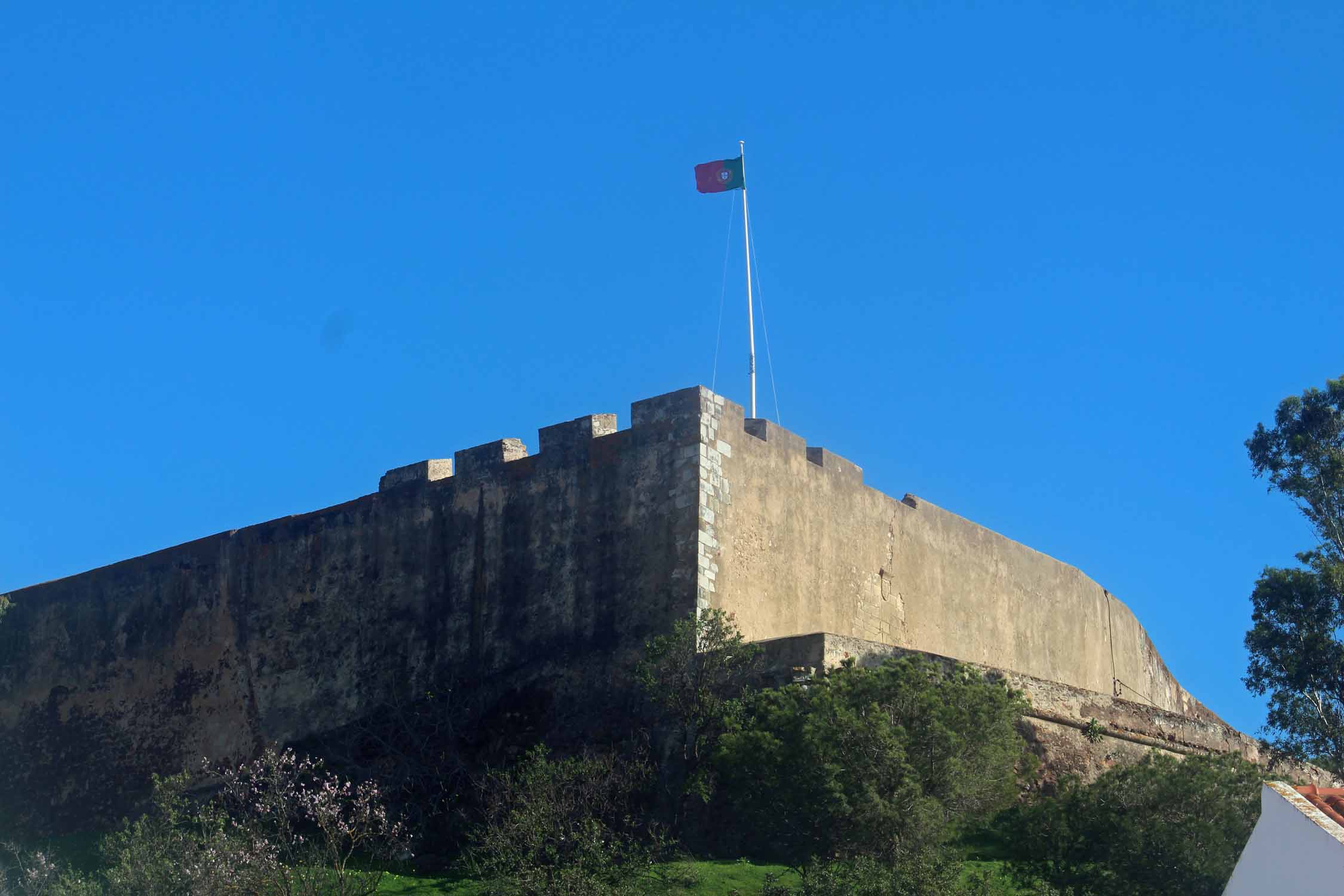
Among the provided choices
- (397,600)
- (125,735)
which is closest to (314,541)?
(397,600)

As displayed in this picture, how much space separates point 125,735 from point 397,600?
555cm

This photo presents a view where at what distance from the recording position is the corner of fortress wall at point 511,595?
74.0 feet

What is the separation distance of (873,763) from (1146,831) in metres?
2.60

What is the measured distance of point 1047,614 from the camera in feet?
95.0

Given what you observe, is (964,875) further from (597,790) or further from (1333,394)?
(1333,394)

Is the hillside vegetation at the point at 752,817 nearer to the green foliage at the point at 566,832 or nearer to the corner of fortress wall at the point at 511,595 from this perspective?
the green foliage at the point at 566,832

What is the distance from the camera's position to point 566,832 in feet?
63.8

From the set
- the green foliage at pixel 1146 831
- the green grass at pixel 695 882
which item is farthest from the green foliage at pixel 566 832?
the green foliage at pixel 1146 831

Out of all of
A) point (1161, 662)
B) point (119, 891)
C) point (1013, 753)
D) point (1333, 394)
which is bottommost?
point (119, 891)

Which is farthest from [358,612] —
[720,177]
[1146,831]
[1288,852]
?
[1288,852]

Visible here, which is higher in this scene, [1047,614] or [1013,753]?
[1047,614]

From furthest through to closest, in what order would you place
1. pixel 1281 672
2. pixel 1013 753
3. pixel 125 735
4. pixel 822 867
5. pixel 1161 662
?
pixel 1161 662 → pixel 125 735 → pixel 1281 672 → pixel 1013 753 → pixel 822 867

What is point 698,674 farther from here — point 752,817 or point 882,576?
point 882,576

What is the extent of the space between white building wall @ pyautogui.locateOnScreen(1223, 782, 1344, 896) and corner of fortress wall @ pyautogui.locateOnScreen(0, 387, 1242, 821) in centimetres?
793
